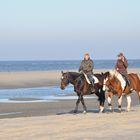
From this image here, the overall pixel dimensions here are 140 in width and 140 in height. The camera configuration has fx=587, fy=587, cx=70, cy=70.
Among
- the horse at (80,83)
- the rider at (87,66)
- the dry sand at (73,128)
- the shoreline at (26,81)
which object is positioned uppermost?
the rider at (87,66)

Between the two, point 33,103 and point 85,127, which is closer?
point 85,127

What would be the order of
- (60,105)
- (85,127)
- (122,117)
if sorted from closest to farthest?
(85,127) → (122,117) → (60,105)

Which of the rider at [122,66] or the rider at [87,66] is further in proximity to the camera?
the rider at [122,66]

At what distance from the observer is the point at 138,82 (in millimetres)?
23984

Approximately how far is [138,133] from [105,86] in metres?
7.94

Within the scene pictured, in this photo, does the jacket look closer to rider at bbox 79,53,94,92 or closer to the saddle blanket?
rider at bbox 79,53,94,92

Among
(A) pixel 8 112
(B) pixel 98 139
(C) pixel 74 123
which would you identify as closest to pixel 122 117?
(C) pixel 74 123

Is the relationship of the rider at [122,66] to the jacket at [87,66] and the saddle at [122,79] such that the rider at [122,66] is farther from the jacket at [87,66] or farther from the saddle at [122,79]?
the jacket at [87,66]

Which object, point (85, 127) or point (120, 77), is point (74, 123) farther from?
point (120, 77)

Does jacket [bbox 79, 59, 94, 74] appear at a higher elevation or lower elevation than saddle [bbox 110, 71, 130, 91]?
higher

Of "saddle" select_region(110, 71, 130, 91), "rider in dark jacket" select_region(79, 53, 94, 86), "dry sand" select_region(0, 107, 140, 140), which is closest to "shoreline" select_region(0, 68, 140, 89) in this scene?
"rider in dark jacket" select_region(79, 53, 94, 86)

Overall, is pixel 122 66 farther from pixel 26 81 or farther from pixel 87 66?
pixel 26 81

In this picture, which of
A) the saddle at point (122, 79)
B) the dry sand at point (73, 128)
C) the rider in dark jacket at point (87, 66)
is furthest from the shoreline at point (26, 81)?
the dry sand at point (73, 128)

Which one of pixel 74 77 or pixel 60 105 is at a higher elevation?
pixel 74 77
